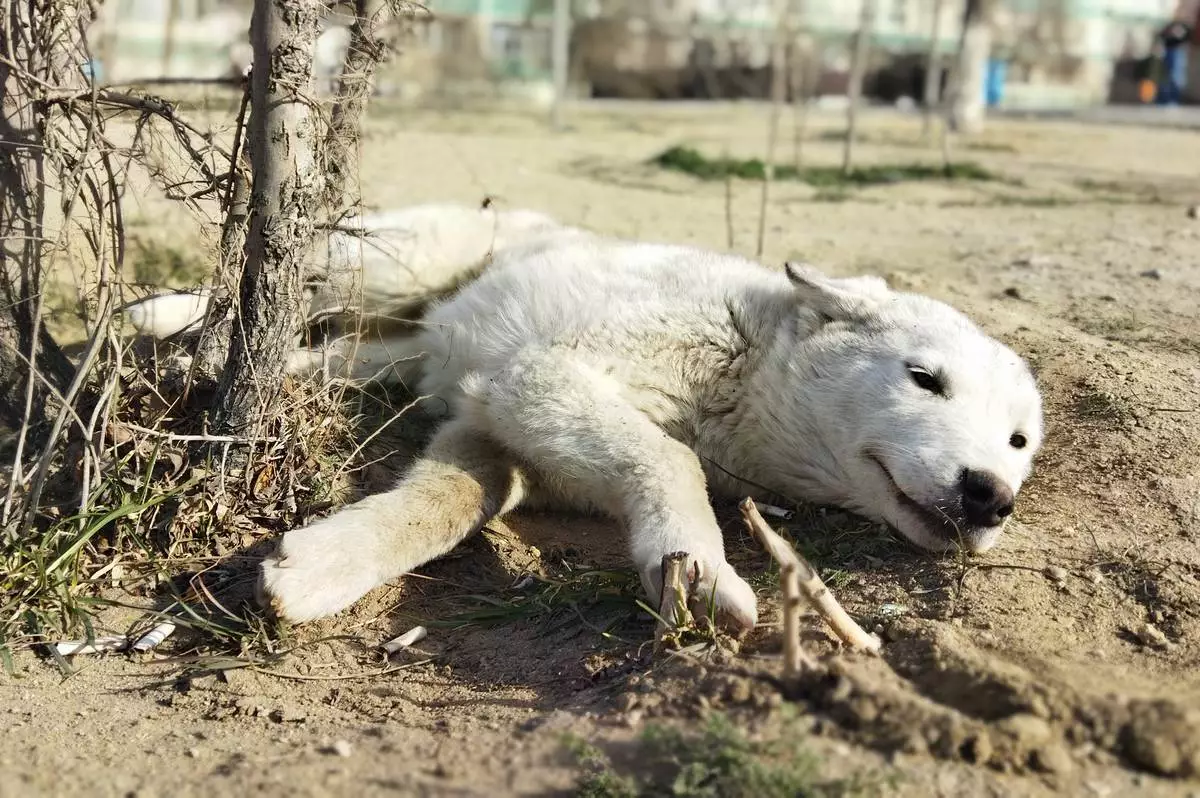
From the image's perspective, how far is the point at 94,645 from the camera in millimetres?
3479

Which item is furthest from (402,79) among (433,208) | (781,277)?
(781,277)

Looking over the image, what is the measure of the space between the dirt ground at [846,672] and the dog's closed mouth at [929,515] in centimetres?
13

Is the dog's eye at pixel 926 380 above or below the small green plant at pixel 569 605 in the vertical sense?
above

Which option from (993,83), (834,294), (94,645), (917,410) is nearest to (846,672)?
(917,410)

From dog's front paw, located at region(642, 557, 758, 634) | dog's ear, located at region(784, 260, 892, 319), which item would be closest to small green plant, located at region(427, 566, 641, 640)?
dog's front paw, located at region(642, 557, 758, 634)

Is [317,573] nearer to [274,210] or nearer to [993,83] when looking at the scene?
[274,210]

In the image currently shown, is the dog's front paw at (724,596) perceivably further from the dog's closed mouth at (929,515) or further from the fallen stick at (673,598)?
the dog's closed mouth at (929,515)

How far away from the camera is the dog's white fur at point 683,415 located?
358 cm

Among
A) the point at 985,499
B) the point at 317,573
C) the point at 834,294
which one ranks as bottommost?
the point at 317,573

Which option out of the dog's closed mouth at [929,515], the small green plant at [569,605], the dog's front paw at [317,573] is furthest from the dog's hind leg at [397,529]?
the dog's closed mouth at [929,515]

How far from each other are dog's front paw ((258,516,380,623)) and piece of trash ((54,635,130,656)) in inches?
19.6

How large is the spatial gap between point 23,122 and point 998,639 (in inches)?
138

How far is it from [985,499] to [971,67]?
14.9 metres

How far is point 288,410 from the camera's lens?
4.07 m
